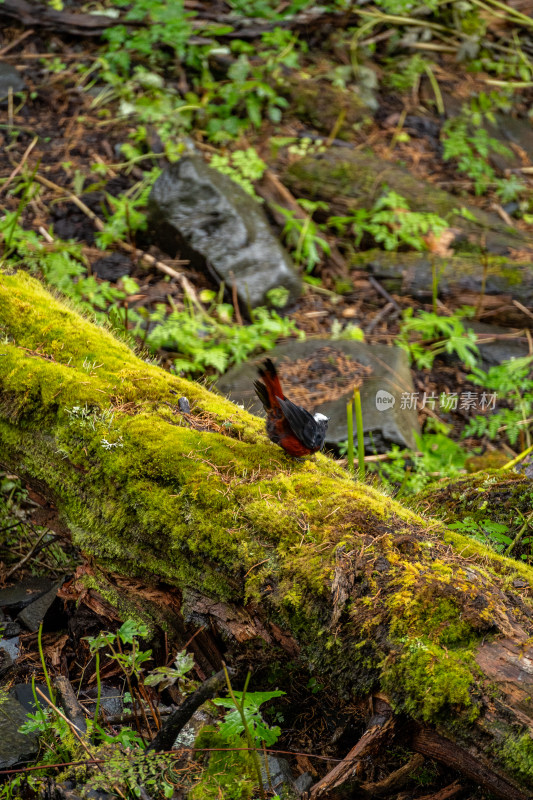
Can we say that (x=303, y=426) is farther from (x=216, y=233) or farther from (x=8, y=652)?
(x=216, y=233)

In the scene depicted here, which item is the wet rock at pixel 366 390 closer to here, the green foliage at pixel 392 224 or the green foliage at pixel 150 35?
the green foliage at pixel 392 224

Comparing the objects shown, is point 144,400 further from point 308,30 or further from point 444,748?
point 308,30

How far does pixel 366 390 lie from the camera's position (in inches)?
213

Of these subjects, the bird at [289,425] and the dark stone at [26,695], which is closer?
the dark stone at [26,695]

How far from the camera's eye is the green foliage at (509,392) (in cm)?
570

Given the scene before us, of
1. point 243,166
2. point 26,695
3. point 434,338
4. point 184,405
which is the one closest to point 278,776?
point 26,695

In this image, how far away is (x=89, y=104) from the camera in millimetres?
8195

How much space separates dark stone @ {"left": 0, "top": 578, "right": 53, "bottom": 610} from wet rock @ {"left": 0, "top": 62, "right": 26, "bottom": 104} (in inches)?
265

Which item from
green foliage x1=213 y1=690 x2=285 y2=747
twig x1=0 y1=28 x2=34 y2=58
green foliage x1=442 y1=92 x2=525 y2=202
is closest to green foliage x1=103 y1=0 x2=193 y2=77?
twig x1=0 y1=28 x2=34 y2=58

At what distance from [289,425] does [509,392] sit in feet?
13.1

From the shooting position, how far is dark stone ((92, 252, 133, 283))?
634cm

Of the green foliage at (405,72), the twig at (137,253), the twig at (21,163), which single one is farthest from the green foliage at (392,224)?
the twig at (21,163)

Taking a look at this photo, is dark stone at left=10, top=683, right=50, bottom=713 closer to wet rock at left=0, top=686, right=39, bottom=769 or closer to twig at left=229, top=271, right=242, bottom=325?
wet rock at left=0, top=686, right=39, bottom=769

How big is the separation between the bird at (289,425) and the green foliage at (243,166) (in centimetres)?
478
